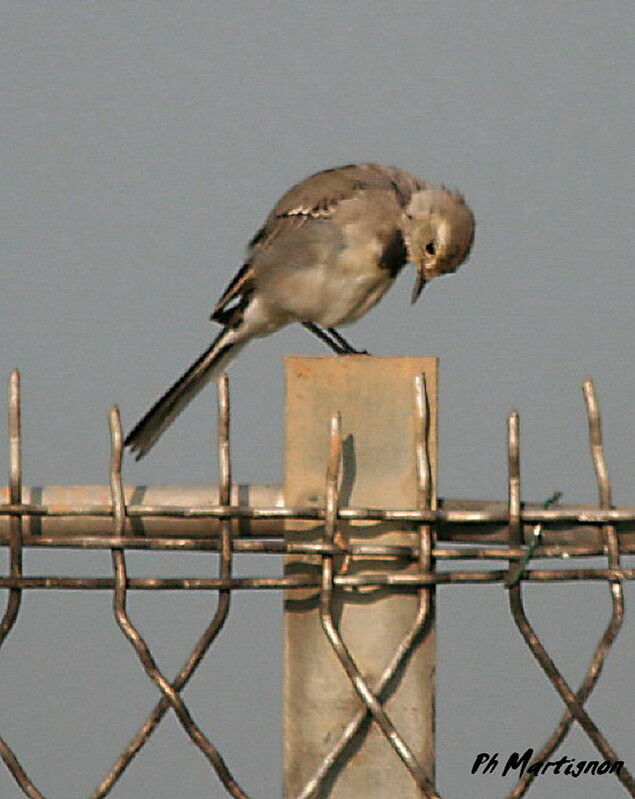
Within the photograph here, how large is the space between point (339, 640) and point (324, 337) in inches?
158

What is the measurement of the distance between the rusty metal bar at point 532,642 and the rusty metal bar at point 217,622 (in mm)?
519

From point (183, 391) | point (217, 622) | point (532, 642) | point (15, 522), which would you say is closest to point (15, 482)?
point (15, 522)

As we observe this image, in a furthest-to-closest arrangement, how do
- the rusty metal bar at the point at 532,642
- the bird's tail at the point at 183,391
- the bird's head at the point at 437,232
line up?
1. the bird's head at the point at 437,232
2. the bird's tail at the point at 183,391
3. the rusty metal bar at the point at 532,642

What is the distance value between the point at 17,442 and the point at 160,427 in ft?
6.24

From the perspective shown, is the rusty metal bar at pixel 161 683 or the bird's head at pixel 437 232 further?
the bird's head at pixel 437 232

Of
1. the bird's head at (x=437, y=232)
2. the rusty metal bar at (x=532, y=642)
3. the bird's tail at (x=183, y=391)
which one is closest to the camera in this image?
the rusty metal bar at (x=532, y=642)

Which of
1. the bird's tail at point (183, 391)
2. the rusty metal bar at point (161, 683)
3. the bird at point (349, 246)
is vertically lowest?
the rusty metal bar at point (161, 683)

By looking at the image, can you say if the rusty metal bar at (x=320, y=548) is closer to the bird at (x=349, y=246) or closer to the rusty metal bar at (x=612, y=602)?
the rusty metal bar at (x=612, y=602)

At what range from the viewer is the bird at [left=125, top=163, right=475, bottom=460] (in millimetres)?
5980

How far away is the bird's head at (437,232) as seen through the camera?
5973mm

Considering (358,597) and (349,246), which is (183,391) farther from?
(358,597)

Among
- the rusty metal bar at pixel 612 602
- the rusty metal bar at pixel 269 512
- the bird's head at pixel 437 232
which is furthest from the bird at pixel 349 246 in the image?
the rusty metal bar at pixel 612 602

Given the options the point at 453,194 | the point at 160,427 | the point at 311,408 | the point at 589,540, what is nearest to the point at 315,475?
the point at 311,408

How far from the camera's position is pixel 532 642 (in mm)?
2598
